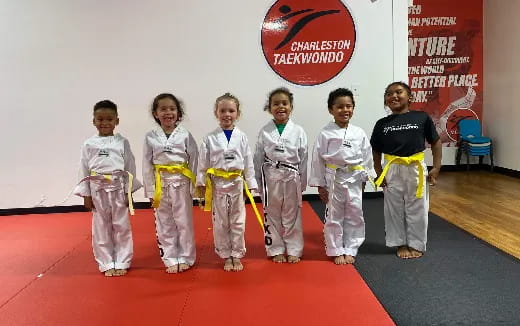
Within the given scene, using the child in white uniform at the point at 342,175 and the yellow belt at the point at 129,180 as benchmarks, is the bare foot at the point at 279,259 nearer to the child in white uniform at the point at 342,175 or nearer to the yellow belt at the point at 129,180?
the child in white uniform at the point at 342,175

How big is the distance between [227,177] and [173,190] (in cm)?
42

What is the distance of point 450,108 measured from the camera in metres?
7.70

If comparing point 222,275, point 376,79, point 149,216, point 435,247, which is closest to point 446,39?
point 376,79

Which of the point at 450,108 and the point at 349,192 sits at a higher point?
the point at 450,108

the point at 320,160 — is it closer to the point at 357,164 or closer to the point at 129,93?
the point at 357,164

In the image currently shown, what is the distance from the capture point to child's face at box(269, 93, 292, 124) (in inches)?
125

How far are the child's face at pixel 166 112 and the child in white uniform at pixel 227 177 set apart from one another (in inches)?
11.5

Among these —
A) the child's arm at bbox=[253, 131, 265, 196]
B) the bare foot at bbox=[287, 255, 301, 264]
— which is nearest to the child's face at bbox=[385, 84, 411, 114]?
the child's arm at bbox=[253, 131, 265, 196]

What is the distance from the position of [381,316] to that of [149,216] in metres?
3.40

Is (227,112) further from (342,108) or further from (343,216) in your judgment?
(343,216)

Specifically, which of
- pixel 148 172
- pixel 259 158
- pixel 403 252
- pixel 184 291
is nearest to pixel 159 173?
pixel 148 172

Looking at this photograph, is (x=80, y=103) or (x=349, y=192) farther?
(x=80, y=103)

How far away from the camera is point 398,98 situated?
3279 millimetres

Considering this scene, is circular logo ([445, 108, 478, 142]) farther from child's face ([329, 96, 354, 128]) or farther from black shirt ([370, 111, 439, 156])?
child's face ([329, 96, 354, 128])
